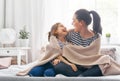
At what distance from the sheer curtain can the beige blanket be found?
1.84 meters

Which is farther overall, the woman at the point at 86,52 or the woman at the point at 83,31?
the woman at the point at 83,31

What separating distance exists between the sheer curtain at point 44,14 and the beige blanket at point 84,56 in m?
1.84

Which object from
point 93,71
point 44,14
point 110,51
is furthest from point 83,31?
point 44,14

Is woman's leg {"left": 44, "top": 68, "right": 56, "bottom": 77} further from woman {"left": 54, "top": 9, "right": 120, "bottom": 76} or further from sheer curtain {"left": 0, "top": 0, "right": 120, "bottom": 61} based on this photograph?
sheer curtain {"left": 0, "top": 0, "right": 120, "bottom": 61}

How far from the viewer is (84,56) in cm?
Answer: 205

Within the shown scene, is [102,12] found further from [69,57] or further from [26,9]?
[69,57]

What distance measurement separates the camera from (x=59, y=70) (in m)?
1.91

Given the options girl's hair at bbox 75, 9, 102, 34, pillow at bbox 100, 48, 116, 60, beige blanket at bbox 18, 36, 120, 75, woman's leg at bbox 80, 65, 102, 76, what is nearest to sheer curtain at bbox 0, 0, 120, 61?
pillow at bbox 100, 48, 116, 60

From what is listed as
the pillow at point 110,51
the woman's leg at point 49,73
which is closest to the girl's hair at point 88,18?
the woman's leg at point 49,73

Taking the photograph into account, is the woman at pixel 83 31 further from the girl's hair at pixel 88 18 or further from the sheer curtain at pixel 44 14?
the sheer curtain at pixel 44 14

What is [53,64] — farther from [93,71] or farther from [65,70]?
[93,71]

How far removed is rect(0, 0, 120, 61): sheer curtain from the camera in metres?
3.98

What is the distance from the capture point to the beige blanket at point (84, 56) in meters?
1.99

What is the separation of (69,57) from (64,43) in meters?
0.16
